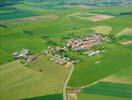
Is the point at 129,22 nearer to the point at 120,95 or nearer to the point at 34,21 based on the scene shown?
the point at 34,21

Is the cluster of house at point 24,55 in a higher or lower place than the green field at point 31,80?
lower

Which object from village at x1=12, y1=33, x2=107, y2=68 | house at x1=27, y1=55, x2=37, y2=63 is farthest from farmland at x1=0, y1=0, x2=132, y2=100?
house at x1=27, y1=55, x2=37, y2=63

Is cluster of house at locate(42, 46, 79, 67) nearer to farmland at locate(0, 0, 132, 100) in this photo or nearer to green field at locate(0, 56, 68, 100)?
farmland at locate(0, 0, 132, 100)

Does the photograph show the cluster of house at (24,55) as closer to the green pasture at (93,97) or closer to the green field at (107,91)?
the green field at (107,91)

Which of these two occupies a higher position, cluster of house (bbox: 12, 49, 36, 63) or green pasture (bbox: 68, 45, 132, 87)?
green pasture (bbox: 68, 45, 132, 87)

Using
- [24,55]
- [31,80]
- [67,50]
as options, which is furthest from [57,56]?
[31,80]

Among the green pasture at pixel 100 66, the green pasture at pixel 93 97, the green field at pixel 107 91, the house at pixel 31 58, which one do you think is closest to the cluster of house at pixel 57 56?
the green pasture at pixel 100 66

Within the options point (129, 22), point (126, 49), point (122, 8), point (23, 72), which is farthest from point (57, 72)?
point (122, 8)

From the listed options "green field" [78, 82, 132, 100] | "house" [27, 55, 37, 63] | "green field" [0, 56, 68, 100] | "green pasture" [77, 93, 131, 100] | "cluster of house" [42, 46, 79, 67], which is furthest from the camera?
"house" [27, 55, 37, 63]
